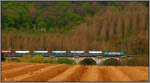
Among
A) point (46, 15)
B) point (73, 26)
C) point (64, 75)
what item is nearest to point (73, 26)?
point (73, 26)

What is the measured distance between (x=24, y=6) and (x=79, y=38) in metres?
45.6

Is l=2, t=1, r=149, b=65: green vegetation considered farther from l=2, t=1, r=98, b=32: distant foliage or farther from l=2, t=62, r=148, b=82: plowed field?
l=2, t=62, r=148, b=82: plowed field

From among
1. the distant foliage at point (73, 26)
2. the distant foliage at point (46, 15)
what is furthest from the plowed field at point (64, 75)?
the distant foliage at point (46, 15)

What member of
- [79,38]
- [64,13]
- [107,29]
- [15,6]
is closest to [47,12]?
[64,13]

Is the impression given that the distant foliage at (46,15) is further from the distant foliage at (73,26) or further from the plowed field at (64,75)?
the plowed field at (64,75)

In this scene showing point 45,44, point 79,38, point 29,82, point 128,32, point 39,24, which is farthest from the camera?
point 39,24

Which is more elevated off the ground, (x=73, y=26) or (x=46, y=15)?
(x=46, y=15)

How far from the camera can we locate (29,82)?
46.3 ft

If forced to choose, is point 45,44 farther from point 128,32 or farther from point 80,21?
point 80,21

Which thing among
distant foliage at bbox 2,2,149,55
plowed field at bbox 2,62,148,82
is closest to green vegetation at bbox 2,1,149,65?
distant foliage at bbox 2,2,149,55

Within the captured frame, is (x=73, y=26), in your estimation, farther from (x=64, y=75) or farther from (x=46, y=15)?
(x=64, y=75)

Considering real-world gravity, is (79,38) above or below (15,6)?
below

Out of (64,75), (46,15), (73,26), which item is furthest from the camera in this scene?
(46,15)

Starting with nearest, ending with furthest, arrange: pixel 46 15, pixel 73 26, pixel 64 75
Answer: pixel 64 75
pixel 73 26
pixel 46 15
